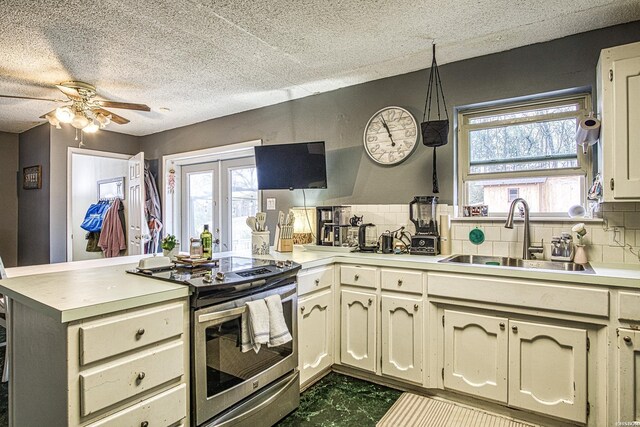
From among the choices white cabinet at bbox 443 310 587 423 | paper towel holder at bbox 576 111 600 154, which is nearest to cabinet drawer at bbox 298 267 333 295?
white cabinet at bbox 443 310 587 423

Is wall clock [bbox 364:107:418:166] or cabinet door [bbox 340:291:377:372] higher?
wall clock [bbox 364:107:418:166]

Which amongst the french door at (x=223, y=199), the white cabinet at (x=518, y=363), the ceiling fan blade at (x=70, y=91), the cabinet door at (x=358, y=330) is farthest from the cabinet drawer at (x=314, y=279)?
the ceiling fan blade at (x=70, y=91)

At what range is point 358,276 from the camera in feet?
8.12

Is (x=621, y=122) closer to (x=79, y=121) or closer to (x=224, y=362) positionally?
(x=224, y=362)

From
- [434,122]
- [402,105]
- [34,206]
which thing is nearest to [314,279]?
[434,122]

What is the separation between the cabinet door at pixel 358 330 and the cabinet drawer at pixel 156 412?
1.25 meters

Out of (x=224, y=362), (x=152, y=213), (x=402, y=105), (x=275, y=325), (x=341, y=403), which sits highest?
(x=402, y=105)

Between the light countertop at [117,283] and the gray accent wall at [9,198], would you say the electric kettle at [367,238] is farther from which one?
the gray accent wall at [9,198]

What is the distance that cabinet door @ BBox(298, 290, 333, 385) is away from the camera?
2.28m

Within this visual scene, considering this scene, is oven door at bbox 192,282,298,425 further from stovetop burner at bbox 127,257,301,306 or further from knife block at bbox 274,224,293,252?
knife block at bbox 274,224,293,252

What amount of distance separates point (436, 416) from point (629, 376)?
38.2 inches

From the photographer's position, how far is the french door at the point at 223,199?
13.8ft

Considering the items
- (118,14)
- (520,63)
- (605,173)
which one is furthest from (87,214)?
(605,173)

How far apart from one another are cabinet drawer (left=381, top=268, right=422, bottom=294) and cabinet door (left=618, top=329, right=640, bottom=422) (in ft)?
3.27
